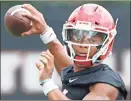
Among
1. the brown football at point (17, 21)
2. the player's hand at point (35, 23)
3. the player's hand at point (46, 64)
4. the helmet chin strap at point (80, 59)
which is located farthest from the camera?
the brown football at point (17, 21)

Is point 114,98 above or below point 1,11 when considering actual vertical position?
above

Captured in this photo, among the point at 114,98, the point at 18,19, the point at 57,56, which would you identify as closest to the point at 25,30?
the point at 18,19

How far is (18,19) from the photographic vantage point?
5215mm

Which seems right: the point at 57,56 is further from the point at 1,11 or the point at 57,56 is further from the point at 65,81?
the point at 1,11

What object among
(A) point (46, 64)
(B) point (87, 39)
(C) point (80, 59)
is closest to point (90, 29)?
(B) point (87, 39)

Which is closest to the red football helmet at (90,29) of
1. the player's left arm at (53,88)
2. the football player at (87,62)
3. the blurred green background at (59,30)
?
the football player at (87,62)

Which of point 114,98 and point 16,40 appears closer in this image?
point 114,98

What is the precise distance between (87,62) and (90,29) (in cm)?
21

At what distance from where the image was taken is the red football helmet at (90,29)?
4.78 metres

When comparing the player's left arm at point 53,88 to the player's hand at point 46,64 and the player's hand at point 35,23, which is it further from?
the player's hand at point 35,23

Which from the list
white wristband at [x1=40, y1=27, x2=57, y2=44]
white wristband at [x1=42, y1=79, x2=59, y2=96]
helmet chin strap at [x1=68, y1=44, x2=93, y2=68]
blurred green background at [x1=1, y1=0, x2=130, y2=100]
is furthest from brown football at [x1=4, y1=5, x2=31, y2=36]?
blurred green background at [x1=1, y1=0, x2=130, y2=100]

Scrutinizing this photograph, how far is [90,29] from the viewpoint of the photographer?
15.7 ft

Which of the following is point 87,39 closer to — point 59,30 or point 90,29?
point 90,29

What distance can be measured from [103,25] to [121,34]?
3.10 m
